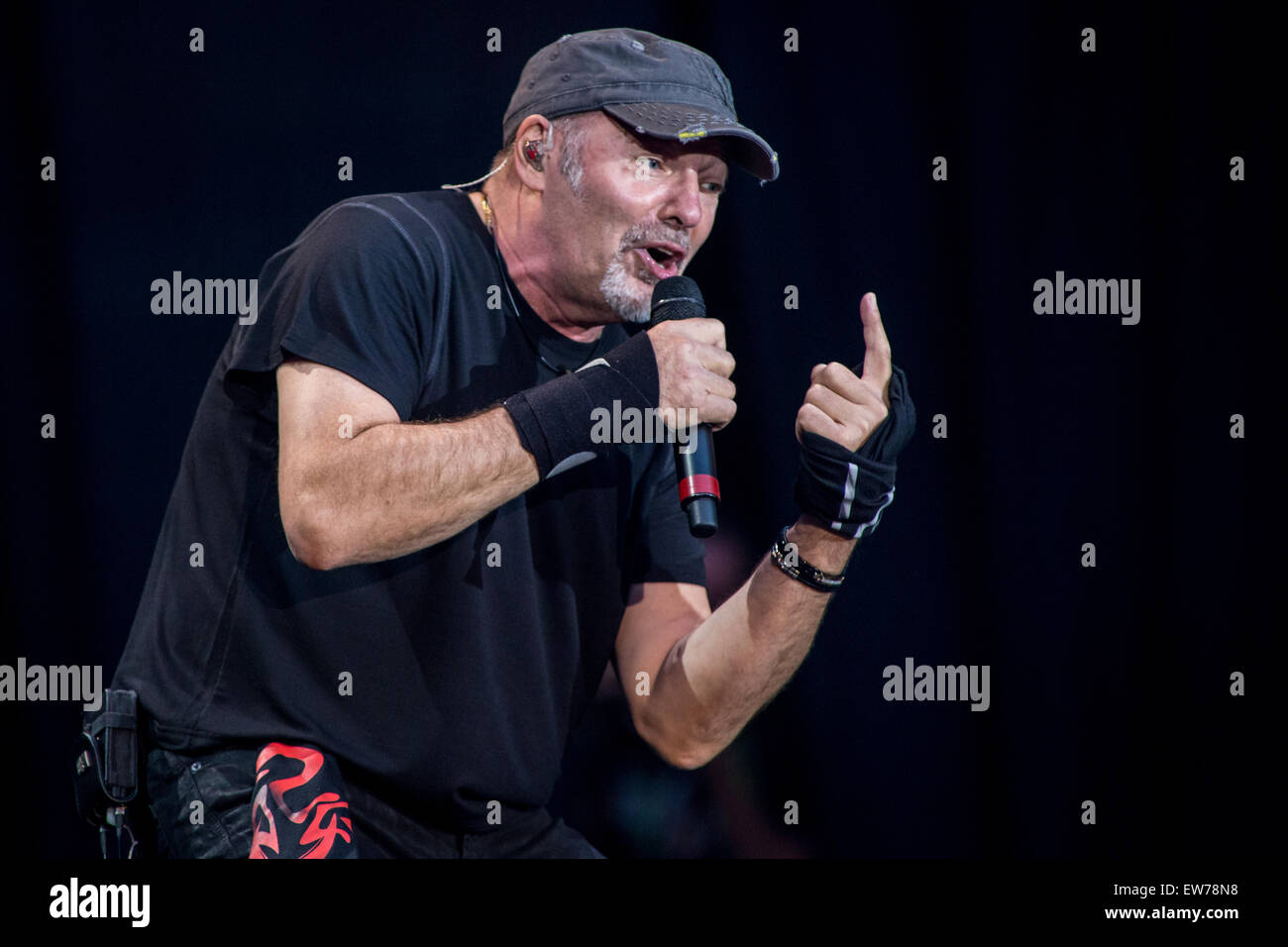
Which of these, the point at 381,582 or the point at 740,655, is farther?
the point at 740,655

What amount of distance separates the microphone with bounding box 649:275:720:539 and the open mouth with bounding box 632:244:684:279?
4.1 inches

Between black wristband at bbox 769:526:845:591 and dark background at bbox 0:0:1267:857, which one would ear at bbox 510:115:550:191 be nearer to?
dark background at bbox 0:0:1267:857

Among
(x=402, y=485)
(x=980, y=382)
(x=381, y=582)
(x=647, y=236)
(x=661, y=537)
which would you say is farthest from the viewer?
(x=980, y=382)

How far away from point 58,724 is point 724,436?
1172 mm

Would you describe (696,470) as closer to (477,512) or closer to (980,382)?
(477,512)

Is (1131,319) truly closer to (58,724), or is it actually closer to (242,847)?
(242,847)

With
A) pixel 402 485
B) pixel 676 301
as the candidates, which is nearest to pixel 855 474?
pixel 676 301

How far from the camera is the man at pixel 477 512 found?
1363 mm

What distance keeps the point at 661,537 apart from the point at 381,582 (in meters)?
0.44

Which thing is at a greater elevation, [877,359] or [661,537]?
[877,359]

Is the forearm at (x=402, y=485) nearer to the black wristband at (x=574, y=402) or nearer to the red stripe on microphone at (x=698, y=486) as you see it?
the black wristband at (x=574, y=402)

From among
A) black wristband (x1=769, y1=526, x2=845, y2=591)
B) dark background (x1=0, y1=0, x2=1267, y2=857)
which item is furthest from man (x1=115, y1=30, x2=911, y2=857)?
dark background (x1=0, y1=0, x2=1267, y2=857)

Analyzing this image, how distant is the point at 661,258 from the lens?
1636 millimetres
